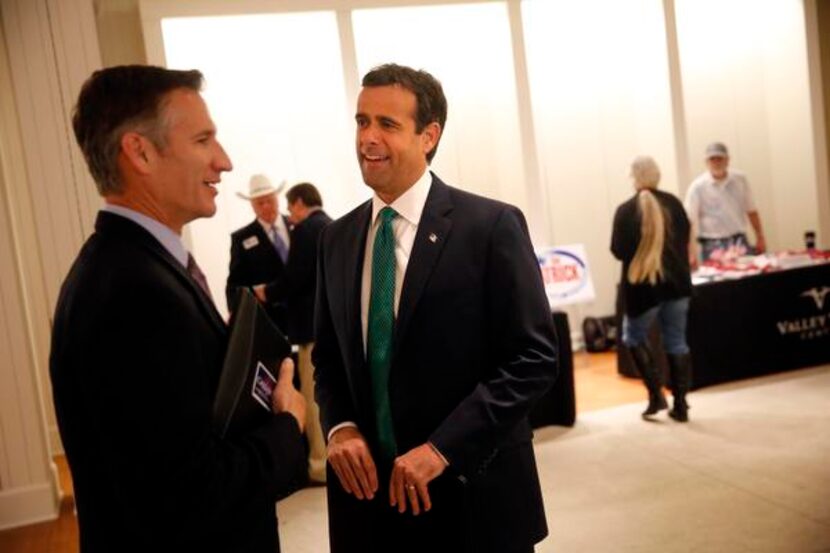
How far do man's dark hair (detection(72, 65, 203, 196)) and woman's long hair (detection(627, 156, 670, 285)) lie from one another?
13.2 feet

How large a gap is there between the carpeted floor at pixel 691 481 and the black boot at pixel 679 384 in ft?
0.27

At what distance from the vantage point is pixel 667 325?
5031 mm

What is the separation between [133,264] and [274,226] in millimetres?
3524

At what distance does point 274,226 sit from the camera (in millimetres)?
4574

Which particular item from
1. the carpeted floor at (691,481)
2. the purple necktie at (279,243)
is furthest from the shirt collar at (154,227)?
the purple necktie at (279,243)

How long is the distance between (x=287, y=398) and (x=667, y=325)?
414 cm

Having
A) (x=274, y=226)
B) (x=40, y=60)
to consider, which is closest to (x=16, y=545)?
(x=274, y=226)

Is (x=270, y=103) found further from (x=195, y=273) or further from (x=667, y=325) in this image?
(x=195, y=273)

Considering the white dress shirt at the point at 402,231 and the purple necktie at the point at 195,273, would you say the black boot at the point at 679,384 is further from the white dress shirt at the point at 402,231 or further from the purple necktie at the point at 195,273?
the purple necktie at the point at 195,273

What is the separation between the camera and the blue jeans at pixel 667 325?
499 cm

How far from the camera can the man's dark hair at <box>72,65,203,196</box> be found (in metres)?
1.16

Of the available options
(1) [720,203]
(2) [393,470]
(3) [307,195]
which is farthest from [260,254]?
(1) [720,203]

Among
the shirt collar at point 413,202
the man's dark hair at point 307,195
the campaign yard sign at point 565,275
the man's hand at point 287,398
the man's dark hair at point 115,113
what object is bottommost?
the campaign yard sign at point 565,275

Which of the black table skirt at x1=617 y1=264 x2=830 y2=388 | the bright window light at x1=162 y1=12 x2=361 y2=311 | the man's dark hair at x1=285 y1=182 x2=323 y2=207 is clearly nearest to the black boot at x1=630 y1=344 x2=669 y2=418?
the black table skirt at x1=617 y1=264 x2=830 y2=388
